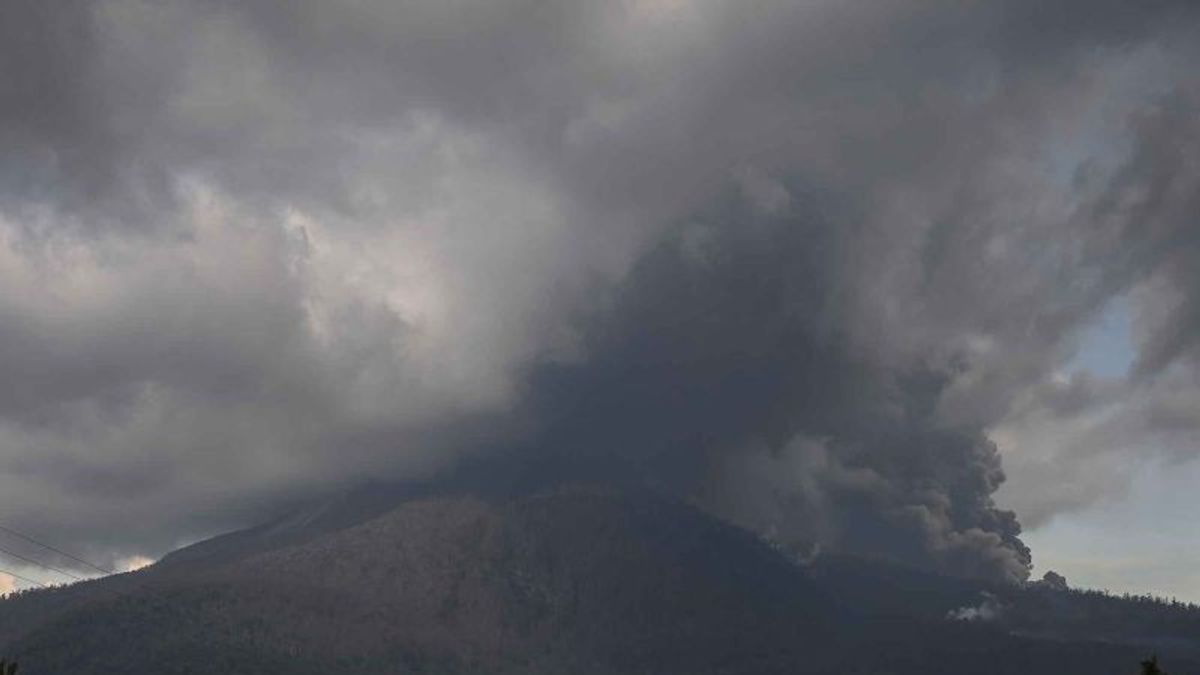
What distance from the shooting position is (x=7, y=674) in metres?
100

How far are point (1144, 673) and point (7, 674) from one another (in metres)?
91.5

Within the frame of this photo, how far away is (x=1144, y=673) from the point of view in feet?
327
